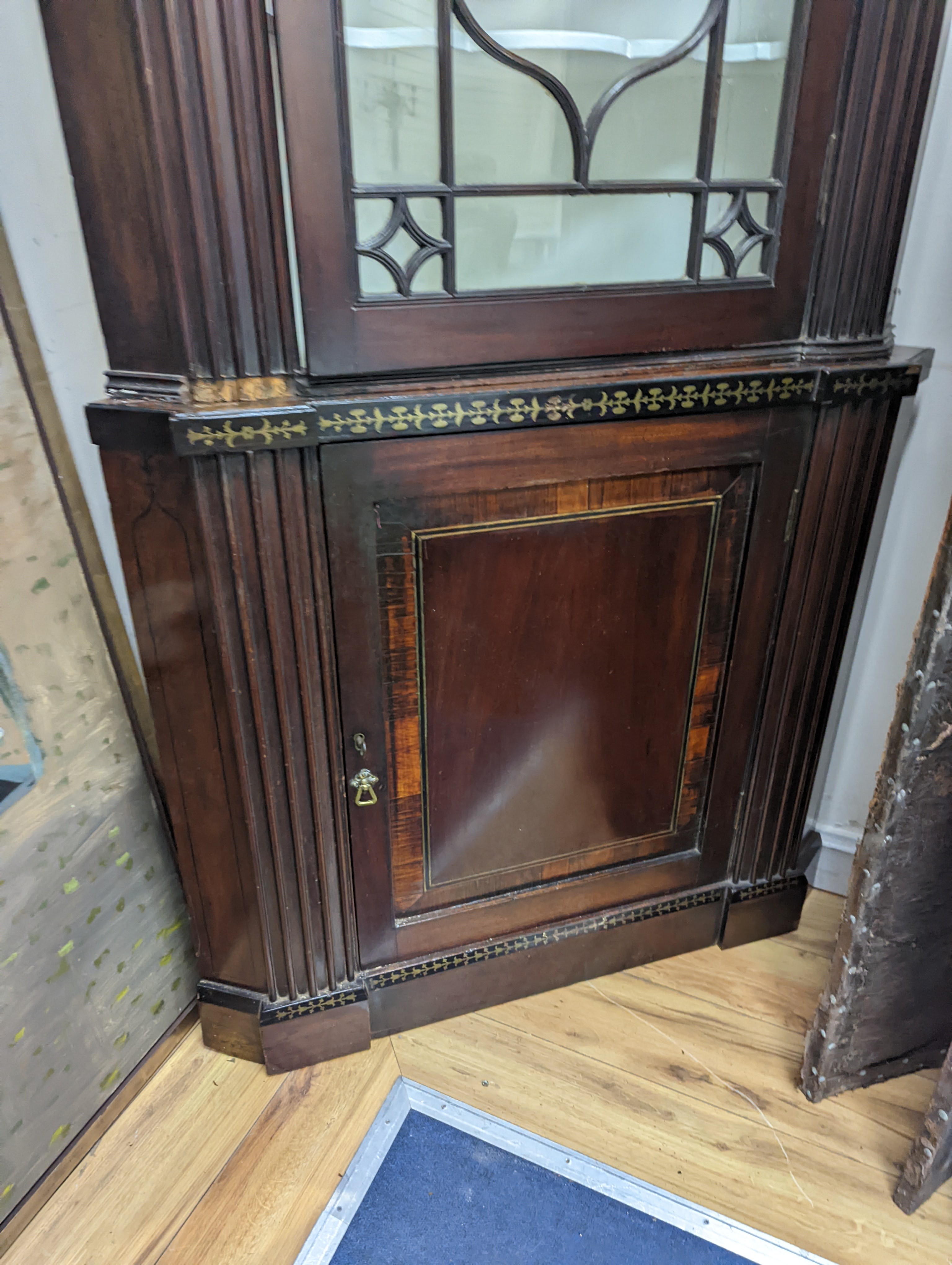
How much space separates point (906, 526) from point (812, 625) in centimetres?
27

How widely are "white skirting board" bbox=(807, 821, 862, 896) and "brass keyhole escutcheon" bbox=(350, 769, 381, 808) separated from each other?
0.87 meters

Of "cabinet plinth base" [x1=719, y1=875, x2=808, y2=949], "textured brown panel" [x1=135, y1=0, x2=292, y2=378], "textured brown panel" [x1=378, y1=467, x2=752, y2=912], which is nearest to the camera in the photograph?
"textured brown panel" [x1=135, y1=0, x2=292, y2=378]

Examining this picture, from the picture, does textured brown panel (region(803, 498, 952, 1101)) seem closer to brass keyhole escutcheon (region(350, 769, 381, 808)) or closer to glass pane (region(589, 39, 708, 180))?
glass pane (region(589, 39, 708, 180))

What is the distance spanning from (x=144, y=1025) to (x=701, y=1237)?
83 centimetres

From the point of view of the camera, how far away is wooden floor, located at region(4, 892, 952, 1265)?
1118mm

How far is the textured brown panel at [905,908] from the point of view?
99 cm

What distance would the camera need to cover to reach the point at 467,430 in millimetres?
989

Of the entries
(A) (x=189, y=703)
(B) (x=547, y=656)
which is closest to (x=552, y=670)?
(B) (x=547, y=656)

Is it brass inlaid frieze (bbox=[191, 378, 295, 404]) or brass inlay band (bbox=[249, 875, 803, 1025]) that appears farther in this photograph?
brass inlay band (bbox=[249, 875, 803, 1025])

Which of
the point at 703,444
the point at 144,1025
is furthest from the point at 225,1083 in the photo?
the point at 703,444

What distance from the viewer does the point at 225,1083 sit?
4.25ft

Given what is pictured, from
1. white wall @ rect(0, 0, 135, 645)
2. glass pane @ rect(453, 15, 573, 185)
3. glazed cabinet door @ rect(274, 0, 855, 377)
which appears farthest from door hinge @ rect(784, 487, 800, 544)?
white wall @ rect(0, 0, 135, 645)

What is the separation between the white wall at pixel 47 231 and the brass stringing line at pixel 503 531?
1.28 ft

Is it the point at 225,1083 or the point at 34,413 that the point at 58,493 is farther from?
the point at 225,1083
